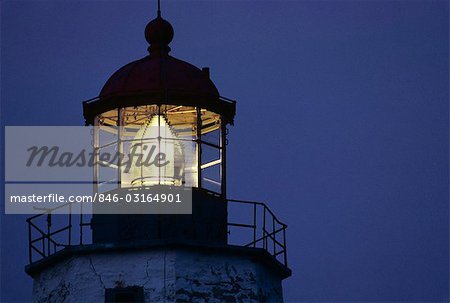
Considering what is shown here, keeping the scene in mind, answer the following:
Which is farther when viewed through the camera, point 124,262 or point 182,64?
point 182,64

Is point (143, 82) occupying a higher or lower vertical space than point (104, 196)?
higher

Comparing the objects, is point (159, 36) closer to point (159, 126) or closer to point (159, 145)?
point (159, 126)

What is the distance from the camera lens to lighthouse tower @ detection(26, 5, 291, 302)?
22375 mm

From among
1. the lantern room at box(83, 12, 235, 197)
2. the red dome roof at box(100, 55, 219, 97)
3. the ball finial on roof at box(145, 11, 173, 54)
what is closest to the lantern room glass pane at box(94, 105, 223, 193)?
the lantern room at box(83, 12, 235, 197)

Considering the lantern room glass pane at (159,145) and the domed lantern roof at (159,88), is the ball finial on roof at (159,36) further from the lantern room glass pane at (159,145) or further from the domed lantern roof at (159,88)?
the lantern room glass pane at (159,145)

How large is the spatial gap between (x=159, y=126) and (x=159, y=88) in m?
0.57

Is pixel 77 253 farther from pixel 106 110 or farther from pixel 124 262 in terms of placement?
pixel 106 110

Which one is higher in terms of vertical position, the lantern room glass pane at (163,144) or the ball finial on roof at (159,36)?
the ball finial on roof at (159,36)

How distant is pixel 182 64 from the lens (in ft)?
78.8

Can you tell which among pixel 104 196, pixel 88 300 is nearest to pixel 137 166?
pixel 104 196

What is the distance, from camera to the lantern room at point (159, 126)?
23.1 metres

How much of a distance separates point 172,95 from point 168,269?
8.98 feet

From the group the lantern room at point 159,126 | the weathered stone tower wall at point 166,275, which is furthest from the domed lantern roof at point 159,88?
the weathered stone tower wall at point 166,275

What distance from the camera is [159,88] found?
23312mm
